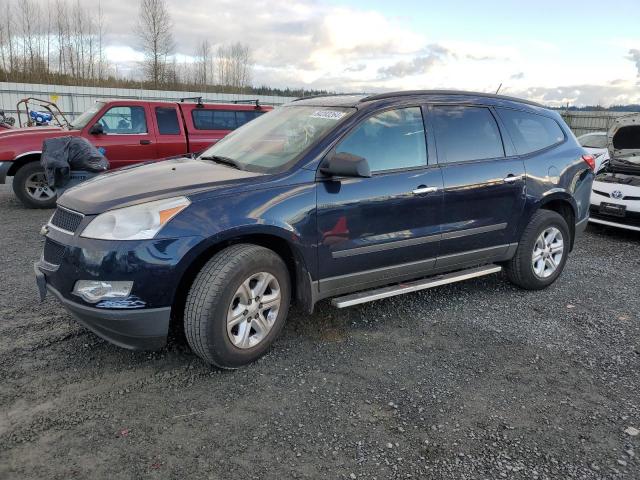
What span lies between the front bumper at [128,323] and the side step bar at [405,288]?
119 cm

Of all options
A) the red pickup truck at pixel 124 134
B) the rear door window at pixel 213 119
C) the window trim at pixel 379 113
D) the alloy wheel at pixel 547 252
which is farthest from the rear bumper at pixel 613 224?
the rear door window at pixel 213 119

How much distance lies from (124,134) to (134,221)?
250 inches

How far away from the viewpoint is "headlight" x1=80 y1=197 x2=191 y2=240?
2.86 m

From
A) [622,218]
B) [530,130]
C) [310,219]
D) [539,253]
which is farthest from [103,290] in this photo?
[622,218]

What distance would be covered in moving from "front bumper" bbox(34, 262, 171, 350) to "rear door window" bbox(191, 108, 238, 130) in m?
6.81

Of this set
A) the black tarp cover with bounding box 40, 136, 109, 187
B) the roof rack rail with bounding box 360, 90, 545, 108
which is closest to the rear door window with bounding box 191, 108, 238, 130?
the black tarp cover with bounding box 40, 136, 109, 187

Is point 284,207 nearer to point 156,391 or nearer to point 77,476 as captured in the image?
point 156,391

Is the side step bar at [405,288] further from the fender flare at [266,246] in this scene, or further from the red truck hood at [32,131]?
the red truck hood at [32,131]

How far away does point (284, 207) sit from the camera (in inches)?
127

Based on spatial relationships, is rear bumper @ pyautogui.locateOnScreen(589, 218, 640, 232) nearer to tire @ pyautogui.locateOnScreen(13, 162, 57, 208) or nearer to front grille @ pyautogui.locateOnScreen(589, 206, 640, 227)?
front grille @ pyautogui.locateOnScreen(589, 206, 640, 227)

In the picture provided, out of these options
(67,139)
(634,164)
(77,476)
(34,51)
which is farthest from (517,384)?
(34,51)

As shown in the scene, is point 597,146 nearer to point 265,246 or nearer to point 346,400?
point 265,246

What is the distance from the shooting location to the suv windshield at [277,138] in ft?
11.7

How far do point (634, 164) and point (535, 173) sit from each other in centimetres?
401
